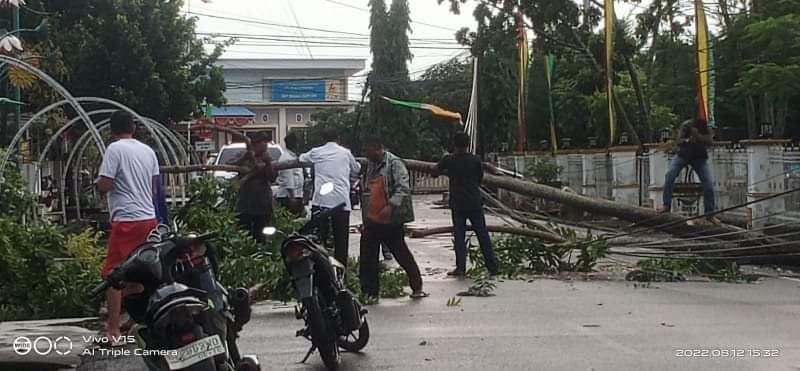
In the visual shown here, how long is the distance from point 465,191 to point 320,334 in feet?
18.0

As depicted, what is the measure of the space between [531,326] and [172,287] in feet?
14.4

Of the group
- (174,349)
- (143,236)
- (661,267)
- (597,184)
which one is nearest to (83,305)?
(143,236)

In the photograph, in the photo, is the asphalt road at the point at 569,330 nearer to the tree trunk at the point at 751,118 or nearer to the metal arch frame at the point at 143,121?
the metal arch frame at the point at 143,121

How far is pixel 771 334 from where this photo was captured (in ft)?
26.9

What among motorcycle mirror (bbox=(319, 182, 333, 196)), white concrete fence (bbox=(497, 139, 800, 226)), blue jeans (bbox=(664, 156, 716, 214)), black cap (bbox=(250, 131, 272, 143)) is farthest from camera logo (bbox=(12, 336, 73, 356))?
white concrete fence (bbox=(497, 139, 800, 226))

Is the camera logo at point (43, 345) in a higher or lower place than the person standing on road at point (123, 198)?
lower

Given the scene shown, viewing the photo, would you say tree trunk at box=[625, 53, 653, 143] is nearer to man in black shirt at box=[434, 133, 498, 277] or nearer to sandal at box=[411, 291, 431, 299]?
man in black shirt at box=[434, 133, 498, 277]

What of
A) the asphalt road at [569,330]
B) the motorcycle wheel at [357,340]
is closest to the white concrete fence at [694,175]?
the asphalt road at [569,330]

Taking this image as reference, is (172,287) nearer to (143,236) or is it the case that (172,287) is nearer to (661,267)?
(143,236)

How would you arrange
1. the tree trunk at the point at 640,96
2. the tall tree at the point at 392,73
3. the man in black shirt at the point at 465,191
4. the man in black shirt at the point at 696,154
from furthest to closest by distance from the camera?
1. the tall tree at the point at 392,73
2. the tree trunk at the point at 640,96
3. the man in black shirt at the point at 696,154
4. the man in black shirt at the point at 465,191

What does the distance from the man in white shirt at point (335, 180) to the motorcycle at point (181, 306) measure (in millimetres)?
4078

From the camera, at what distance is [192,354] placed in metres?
4.78

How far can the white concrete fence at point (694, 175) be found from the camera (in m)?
16.6

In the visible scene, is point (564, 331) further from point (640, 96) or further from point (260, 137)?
point (640, 96)
